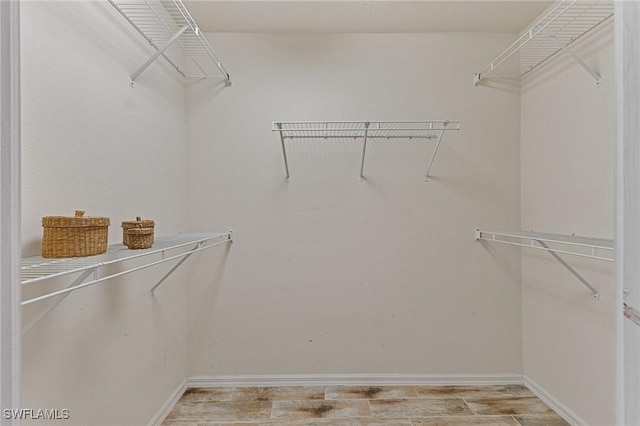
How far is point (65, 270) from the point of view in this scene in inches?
33.2

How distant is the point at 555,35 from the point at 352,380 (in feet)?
7.48

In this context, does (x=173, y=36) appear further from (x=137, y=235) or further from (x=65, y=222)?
(x=65, y=222)

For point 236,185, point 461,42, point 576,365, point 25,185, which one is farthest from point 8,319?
point 461,42

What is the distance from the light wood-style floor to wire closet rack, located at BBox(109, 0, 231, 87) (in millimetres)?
1755

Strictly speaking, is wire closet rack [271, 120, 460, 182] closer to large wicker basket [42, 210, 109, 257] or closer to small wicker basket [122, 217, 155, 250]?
small wicker basket [122, 217, 155, 250]

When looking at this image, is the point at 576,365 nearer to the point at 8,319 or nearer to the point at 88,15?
the point at 8,319

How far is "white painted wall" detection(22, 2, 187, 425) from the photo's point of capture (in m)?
1.09

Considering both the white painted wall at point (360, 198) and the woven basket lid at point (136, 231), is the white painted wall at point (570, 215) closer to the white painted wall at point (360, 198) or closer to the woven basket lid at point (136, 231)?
the white painted wall at point (360, 198)

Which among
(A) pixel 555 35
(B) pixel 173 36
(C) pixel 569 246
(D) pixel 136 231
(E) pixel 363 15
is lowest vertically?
(C) pixel 569 246

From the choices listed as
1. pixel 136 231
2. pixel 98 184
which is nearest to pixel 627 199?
pixel 136 231

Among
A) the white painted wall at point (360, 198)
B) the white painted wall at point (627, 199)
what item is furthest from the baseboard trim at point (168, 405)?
the white painted wall at point (627, 199)

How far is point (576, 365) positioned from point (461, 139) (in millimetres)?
1397

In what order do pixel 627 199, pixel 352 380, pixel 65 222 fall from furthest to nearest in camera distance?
pixel 352 380 → pixel 65 222 → pixel 627 199

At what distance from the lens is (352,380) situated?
2.32 meters
